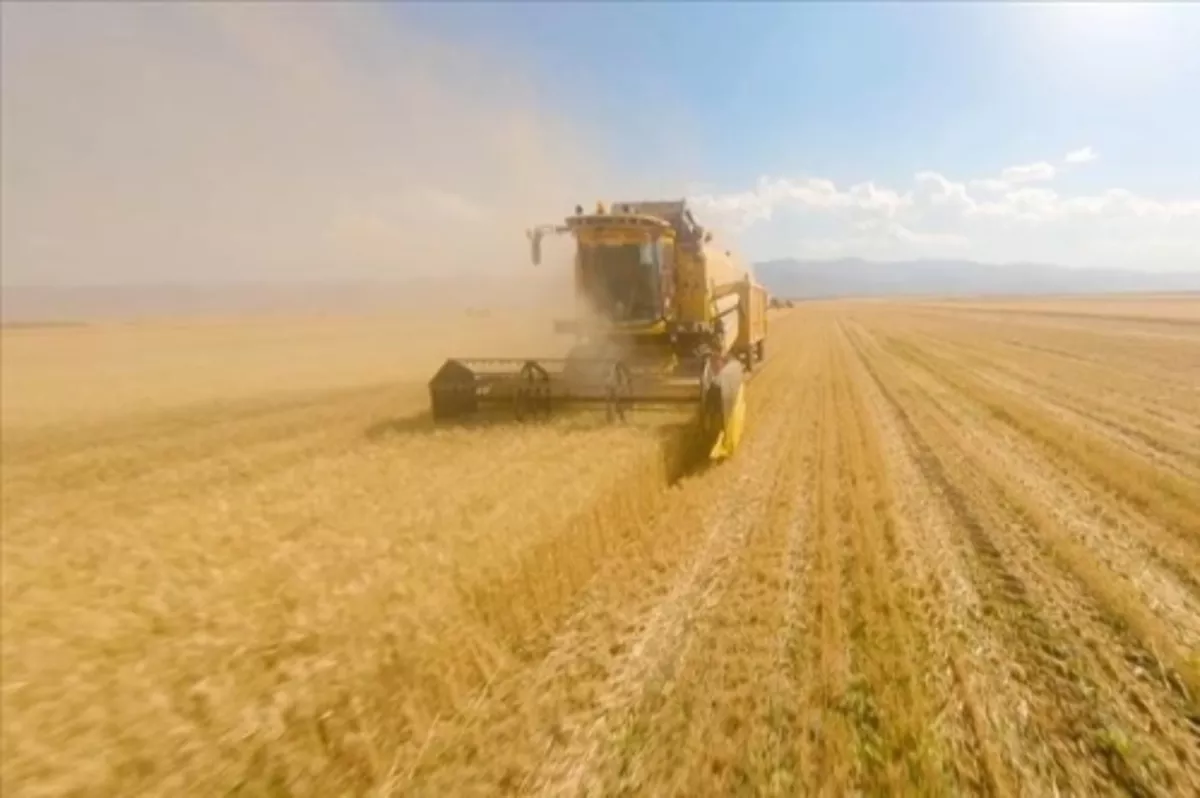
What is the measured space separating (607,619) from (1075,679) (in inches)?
122

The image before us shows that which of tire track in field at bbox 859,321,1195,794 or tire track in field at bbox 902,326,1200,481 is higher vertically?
tire track in field at bbox 859,321,1195,794

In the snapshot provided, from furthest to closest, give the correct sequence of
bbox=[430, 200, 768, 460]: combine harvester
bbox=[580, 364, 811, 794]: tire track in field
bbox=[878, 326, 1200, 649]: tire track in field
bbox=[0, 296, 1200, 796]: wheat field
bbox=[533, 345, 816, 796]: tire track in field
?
bbox=[430, 200, 768, 460]: combine harvester < bbox=[878, 326, 1200, 649]: tire track in field < bbox=[533, 345, 816, 796]: tire track in field < bbox=[580, 364, 811, 794]: tire track in field < bbox=[0, 296, 1200, 796]: wheat field

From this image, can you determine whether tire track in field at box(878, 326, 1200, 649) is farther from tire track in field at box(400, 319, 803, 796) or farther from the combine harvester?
the combine harvester

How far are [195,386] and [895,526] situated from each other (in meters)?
22.7

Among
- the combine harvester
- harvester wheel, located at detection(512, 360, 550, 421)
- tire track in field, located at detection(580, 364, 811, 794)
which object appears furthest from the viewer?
harvester wheel, located at detection(512, 360, 550, 421)

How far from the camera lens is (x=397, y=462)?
28.8 feet

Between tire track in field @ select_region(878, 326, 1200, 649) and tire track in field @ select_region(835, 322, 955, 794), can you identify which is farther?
tire track in field @ select_region(878, 326, 1200, 649)

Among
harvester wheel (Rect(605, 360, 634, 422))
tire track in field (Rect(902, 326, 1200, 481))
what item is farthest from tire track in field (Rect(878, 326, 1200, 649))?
harvester wheel (Rect(605, 360, 634, 422))

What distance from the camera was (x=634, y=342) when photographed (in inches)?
524

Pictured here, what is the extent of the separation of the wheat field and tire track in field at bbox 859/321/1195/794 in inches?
0.9

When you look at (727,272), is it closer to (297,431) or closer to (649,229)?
(649,229)

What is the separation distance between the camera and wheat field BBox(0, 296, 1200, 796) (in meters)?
3.43

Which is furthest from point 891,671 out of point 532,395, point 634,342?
point 634,342

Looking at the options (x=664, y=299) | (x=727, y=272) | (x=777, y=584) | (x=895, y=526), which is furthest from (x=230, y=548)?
(x=727, y=272)
